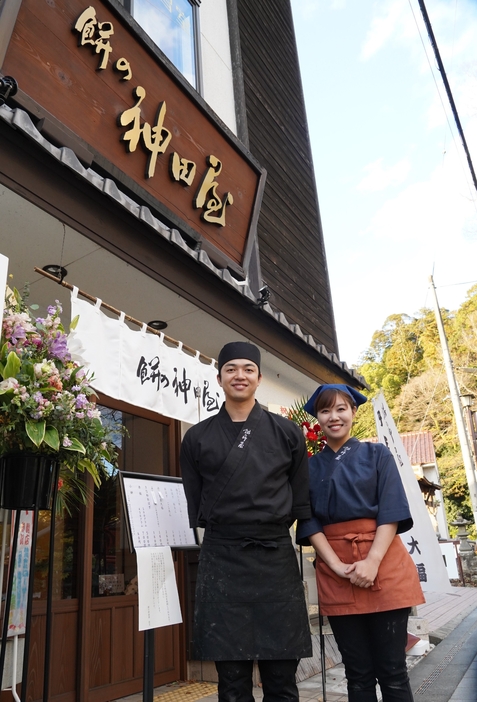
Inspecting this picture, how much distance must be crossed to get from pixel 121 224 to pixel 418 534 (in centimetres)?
379

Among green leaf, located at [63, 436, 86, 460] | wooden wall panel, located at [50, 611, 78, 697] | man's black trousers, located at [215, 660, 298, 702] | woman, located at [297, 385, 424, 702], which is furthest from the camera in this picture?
wooden wall panel, located at [50, 611, 78, 697]

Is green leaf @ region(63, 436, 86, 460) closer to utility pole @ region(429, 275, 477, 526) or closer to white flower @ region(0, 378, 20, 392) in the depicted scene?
white flower @ region(0, 378, 20, 392)

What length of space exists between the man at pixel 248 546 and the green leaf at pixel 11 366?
36.7 inches

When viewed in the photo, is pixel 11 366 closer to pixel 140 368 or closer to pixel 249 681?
pixel 140 368

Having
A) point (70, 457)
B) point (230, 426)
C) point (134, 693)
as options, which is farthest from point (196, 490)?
point (134, 693)

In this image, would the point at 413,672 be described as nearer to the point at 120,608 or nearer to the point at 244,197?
the point at 120,608

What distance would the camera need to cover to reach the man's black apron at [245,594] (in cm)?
241

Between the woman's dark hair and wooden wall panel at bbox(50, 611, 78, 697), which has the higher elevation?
the woman's dark hair

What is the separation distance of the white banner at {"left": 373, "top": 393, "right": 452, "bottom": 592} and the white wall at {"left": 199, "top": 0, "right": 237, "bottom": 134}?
196 inches

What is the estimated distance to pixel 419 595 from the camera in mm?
2777

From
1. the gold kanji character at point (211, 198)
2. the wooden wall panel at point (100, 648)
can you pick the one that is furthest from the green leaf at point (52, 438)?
the gold kanji character at point (211, 198)

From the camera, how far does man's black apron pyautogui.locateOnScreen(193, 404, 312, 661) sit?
94.7 inches

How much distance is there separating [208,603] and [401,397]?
35.8 meters

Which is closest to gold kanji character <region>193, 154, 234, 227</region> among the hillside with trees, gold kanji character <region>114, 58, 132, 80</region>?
gold kanji character <region>114, 58, 132, 80</region>
